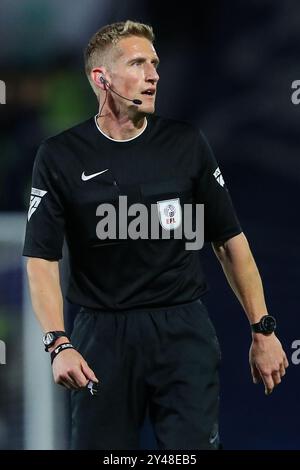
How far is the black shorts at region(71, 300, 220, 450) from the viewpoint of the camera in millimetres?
2979

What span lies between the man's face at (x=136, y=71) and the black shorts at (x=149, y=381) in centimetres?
63

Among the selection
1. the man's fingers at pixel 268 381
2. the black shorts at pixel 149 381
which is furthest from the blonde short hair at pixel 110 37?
the man's fingers at pixel 268 381

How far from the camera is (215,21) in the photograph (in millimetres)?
3916

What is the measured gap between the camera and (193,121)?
3943 mm

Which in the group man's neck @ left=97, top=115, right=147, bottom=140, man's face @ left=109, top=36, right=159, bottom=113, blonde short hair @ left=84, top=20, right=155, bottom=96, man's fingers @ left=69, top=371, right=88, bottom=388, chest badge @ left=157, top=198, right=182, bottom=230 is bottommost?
man's fingers @ left=69, top=371, right=88, bottom=388

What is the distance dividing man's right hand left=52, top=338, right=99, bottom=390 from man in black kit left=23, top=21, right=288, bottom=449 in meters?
0.10

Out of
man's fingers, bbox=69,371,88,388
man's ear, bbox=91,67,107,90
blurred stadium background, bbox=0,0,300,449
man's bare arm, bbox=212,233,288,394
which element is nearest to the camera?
man's fingers, bbox=69,371,88,388

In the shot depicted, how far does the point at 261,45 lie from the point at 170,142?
994 millimetres

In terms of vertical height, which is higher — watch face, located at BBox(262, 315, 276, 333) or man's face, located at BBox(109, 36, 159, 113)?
man's face, located at BBox(109, 36, 159, 113)

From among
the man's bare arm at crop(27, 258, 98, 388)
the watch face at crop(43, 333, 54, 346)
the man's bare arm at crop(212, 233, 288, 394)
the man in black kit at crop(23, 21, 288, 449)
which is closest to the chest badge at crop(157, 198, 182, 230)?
the man in black kit at crop(23, 21, 288, 449)

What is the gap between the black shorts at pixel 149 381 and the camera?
9.77 ft

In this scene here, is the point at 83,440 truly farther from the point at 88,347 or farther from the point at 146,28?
the point at 146,28

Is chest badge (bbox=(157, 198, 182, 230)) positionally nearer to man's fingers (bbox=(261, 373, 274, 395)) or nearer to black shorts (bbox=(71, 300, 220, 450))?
black shorts (bbox=(71, 300, 220, 450))

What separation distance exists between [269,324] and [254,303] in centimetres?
8
